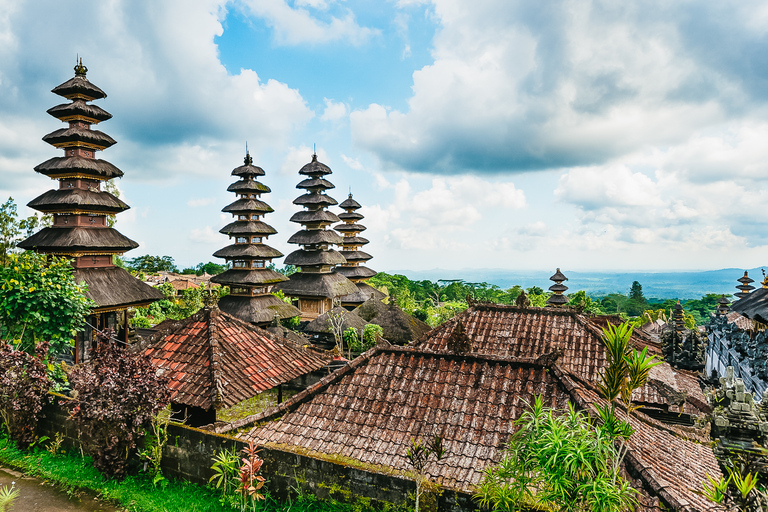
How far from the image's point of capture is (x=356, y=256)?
40.4m

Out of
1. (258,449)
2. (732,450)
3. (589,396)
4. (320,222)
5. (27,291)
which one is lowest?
(258,449)

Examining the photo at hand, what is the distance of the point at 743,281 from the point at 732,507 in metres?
34.6

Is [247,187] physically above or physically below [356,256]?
above

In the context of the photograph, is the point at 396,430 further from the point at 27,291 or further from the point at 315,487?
the point at 27,291

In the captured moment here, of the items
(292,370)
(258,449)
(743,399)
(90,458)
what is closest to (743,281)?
(743,399)

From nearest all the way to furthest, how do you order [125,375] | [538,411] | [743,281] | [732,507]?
[732,507]
[538,411]
[125,375]
[743,281]

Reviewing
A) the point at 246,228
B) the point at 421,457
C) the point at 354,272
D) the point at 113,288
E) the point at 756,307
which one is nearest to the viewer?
the point at 421,457

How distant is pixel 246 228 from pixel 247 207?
1.31 metres

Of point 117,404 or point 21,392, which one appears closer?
point 117,404

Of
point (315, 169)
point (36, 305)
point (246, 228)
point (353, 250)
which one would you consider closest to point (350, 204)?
point (353, 250)

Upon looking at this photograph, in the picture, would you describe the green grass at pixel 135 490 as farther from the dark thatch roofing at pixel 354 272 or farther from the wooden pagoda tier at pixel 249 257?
the dark thatch roofing at pixel 354 272

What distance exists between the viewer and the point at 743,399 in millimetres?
5797

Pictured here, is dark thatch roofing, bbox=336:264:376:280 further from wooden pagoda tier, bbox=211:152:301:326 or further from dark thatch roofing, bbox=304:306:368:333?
dark thatch roofing, bbox=304:306:368:333

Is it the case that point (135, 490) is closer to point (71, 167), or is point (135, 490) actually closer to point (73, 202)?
point (73, 202)
